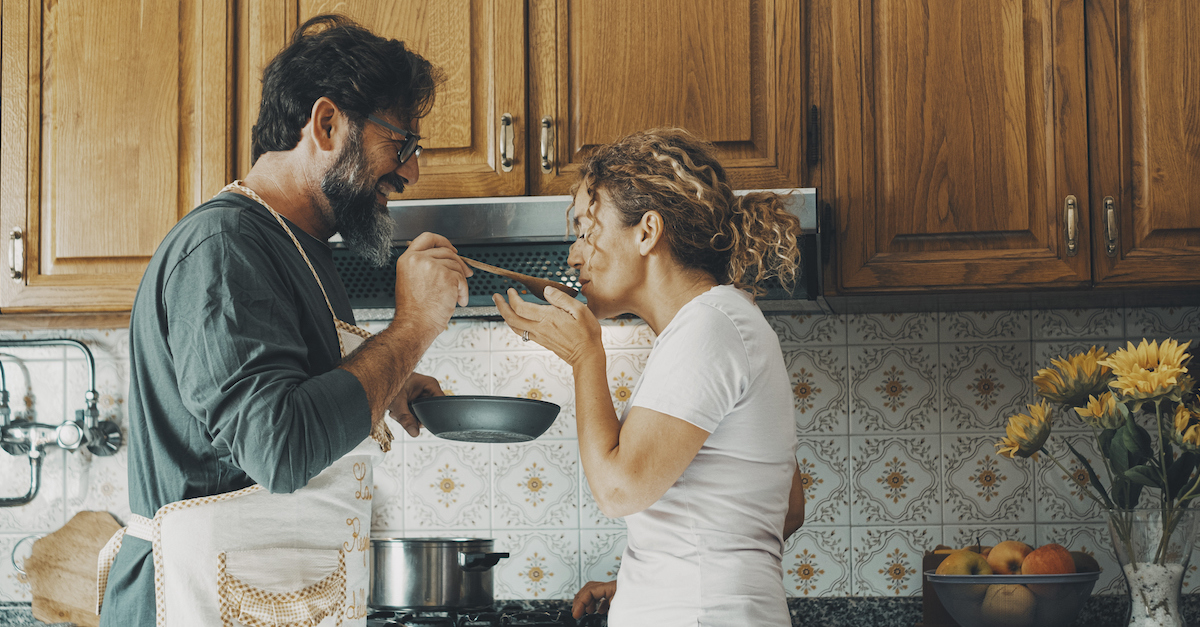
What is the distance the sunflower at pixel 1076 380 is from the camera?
5.51 feet

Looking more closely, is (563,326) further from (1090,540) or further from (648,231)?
(1090,540)

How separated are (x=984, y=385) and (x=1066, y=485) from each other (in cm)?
27

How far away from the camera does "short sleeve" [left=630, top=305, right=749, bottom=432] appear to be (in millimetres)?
1214

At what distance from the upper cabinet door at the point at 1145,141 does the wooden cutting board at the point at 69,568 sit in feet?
7.36

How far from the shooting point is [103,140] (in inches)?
79.7

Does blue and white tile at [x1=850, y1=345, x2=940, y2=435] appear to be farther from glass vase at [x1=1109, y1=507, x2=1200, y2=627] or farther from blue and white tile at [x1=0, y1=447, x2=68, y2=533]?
blue and white tile at [x1=0, y1=447, x2=68, y2=533]

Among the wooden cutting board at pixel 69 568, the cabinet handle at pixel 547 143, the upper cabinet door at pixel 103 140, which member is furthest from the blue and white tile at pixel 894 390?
the wooden cutting board at pixel 69 568

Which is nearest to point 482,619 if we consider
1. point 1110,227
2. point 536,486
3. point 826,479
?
point 536,486

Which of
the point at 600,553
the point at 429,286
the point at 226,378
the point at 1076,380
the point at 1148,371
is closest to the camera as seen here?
the point at 226,378

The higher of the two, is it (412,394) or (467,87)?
(467,87)

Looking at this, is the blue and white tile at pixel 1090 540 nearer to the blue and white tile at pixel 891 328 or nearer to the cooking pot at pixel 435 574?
the blue and white tile at pixel 891 328

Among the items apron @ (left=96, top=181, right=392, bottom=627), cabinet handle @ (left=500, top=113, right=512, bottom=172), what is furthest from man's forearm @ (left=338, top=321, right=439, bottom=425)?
cabinet handle @ (left=500, top=113, right=512, bottom=172)

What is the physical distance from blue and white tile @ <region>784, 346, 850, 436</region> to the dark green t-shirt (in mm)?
1215

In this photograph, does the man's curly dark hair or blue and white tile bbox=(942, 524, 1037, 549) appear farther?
blue and white tile bbox=(942, 524, 1037, 549)
